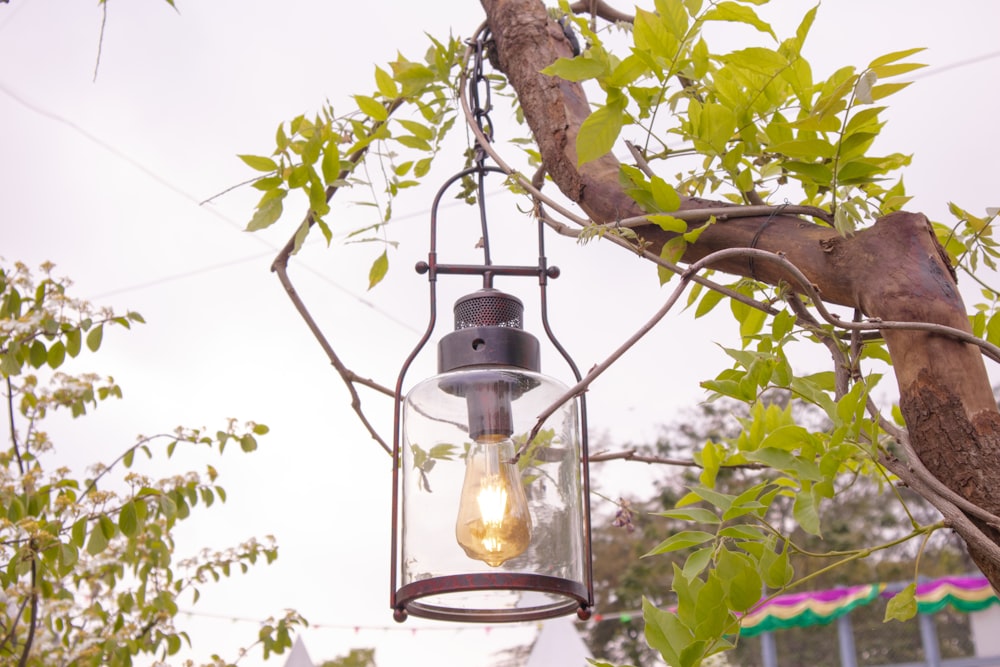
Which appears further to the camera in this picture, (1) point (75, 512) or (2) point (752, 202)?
(1) point (75, 512)

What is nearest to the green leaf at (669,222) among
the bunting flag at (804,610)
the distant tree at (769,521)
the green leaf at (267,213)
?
the green leaf at (267,213)

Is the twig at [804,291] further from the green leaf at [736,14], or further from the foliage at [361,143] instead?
the foliage at [361,143]

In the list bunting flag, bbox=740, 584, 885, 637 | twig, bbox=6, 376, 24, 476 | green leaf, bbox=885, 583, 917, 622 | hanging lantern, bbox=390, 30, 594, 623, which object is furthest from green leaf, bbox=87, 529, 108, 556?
bunting flag, bbox=740, 584, 885, 637

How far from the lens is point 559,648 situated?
282 cm

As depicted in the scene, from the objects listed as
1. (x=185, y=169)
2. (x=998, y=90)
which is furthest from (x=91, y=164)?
(x=998, y=90)

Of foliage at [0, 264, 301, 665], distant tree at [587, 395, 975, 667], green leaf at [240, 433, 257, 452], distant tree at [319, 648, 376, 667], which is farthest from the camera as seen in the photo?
distant tree at [587, 395, 975, 667]

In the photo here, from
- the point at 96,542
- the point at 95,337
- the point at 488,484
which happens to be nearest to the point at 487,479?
the point at 488,484

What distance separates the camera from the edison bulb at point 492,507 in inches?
25.1

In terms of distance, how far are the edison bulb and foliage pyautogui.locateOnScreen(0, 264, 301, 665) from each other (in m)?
0.85

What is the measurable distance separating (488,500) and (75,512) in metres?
1.18

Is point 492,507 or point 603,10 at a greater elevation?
point 603,10

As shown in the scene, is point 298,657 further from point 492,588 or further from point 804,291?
point 804,291

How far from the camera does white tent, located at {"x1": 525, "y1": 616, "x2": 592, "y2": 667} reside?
275 centimetres

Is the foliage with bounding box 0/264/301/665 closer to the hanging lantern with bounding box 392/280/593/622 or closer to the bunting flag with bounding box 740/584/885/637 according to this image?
the hanging lantern with bounding box 392/280/593/622
